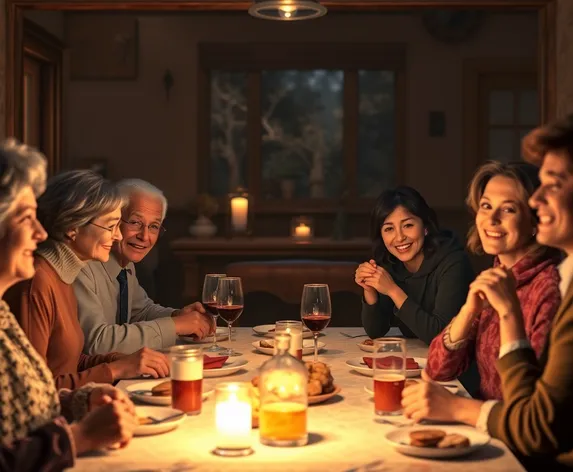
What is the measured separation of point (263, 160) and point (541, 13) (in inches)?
178

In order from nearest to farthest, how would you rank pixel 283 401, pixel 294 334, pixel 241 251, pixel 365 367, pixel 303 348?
pixel 283 401 → pixel 294 334 → pixel 365 367 → pixel 303 348 → pixel 241 251

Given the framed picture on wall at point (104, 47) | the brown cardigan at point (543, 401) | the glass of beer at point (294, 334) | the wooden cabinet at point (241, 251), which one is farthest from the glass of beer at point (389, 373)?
the framed picture on wall at point (104, 47)

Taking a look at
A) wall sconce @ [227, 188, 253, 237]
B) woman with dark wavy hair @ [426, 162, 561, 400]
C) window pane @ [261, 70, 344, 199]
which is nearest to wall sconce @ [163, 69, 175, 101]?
window pane @ [261, 70, 344, 199]

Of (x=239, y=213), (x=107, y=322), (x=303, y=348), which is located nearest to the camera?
(x=303, y=348)

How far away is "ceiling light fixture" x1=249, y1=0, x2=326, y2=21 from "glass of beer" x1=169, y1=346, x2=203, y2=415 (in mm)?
1536

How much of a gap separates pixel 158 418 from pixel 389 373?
0.51 m

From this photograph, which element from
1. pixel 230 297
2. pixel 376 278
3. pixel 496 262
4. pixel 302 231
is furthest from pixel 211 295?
pixel 302 231

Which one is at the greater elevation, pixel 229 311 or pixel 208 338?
pixel 229 311

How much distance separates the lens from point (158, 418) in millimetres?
1956

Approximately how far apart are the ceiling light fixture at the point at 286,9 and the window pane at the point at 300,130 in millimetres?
4843

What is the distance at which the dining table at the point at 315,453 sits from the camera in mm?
1677

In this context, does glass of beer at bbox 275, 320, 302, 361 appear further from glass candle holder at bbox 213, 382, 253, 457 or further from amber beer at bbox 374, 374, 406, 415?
glass candle holder at bbox 213, 382, 253, 457

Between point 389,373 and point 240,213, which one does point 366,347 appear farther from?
point 240,213

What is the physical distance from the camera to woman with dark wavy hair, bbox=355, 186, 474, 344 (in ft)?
10.5
